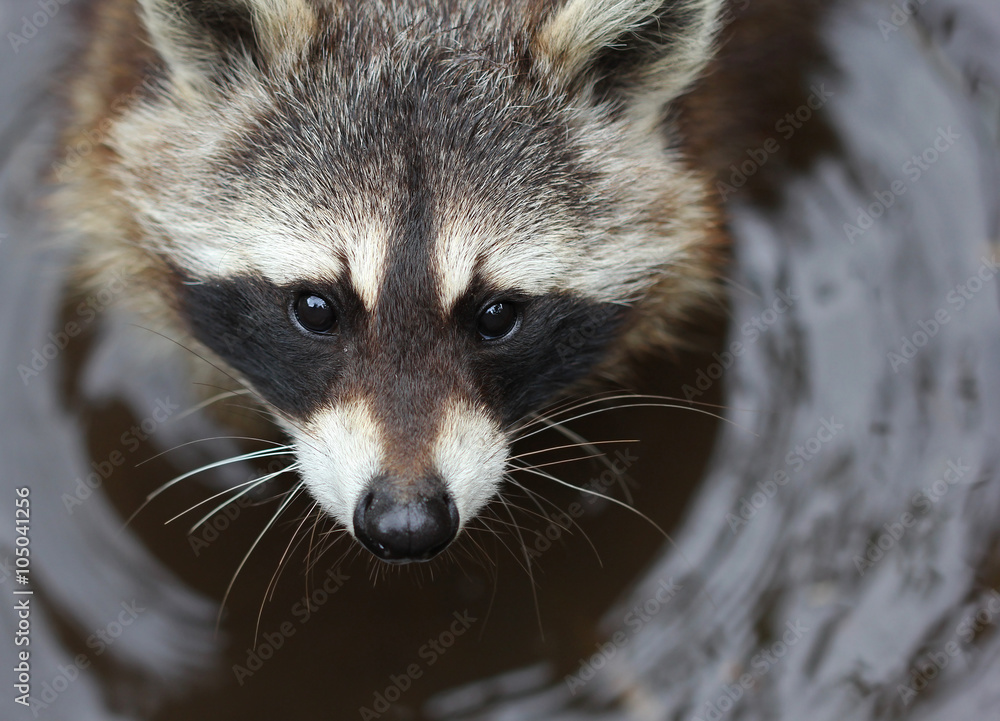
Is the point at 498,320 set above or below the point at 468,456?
above

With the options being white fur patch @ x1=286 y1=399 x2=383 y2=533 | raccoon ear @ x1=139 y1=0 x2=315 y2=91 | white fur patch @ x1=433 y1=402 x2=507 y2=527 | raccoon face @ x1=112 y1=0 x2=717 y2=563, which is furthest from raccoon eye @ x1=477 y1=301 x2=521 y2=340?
raccoon ear @ x1=139 y1=0 x2=315 y2=91

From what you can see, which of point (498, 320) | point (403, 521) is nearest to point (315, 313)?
point (498, 320)

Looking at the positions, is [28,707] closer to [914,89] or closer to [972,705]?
[972,705]

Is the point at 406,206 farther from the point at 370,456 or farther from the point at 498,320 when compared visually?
the point at 370,456

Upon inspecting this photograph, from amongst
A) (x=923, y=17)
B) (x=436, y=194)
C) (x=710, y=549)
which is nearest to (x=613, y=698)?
(x=710, y=549)

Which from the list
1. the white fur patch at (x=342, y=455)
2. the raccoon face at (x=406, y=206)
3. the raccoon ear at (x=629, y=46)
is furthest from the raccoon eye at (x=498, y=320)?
the raccoon ear at (x=629, y=46)

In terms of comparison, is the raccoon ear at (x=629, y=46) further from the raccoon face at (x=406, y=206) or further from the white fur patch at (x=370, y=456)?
the white fur patch at (x=370, y=456)

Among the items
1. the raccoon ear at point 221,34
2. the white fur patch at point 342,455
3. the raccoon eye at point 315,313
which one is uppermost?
the raccoon ear at point 221,34
